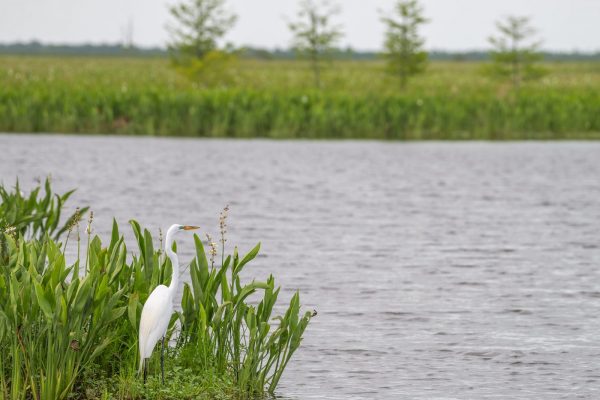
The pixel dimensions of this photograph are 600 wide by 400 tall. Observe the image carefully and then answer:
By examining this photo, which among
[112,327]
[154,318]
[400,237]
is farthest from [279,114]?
[154,318]

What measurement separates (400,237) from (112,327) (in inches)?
450

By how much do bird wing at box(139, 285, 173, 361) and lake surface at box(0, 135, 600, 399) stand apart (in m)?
1.94

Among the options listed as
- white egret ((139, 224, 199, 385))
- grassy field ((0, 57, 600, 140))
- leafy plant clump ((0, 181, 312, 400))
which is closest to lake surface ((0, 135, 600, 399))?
grassy field ((0, 57, 600, 140))

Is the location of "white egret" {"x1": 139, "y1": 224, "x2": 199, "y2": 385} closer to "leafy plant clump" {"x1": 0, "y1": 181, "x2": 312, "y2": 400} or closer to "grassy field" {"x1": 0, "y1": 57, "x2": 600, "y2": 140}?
"leafy plant clump" {"x1": 0, "y1": 181, "x2": 312, "y2": 400}

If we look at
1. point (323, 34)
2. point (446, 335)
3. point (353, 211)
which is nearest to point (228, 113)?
point (353, 211)

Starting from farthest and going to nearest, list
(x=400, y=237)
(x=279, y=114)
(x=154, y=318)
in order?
(x=279, y=114) < (x=400, y=237) < (x=154, y=318)

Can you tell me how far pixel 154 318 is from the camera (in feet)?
26.0

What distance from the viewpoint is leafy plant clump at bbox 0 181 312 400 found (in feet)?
25.5

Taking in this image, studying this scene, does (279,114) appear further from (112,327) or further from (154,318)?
(154,318)

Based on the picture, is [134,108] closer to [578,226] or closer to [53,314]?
[578,226]

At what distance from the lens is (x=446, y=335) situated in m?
11.9

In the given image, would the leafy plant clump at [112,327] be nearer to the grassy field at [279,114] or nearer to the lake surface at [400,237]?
the lake surface at [400,237]

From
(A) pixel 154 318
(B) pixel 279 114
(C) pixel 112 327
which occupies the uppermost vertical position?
(B) pixel 279 114

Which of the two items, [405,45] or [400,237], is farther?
[405,45]
